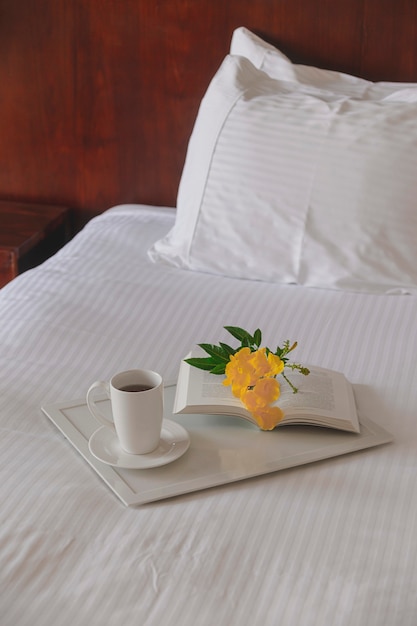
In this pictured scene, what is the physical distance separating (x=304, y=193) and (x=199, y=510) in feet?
2.77

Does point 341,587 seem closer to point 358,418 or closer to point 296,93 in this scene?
point 358,418

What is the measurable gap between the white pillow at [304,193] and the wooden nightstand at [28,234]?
0.41 metres

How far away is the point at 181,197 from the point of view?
1846 mm

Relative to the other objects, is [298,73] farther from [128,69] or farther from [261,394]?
[261,394]

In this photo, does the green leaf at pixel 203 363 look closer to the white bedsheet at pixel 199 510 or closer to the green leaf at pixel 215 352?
the green leaf at pixel 215 352

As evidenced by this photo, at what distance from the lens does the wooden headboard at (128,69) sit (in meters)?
2.01

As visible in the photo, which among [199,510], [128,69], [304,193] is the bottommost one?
[199,510]

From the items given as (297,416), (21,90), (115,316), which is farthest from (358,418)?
(21,90)

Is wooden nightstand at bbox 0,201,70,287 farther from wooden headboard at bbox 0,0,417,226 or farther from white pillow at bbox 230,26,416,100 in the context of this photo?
white pillow at bbox 230,26,416,100

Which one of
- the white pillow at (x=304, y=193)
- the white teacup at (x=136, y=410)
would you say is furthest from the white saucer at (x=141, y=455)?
the white pillow at (x=304, y=193)

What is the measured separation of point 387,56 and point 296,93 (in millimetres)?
328

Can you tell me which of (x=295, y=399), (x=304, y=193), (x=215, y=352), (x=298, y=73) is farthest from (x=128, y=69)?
(x=295, y=399)

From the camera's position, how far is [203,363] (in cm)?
123

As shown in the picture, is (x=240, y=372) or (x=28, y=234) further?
(x=28, y=234)
